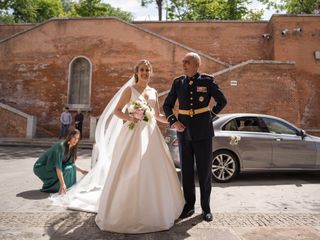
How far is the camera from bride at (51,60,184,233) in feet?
13.7

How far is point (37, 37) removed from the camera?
75.3ft

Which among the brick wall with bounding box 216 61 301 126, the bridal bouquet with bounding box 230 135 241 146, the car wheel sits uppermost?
the brick wall with bounding box 216 61 301 126

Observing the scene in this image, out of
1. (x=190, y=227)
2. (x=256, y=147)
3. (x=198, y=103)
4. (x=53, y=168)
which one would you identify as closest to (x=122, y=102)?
(x=198, y=103)

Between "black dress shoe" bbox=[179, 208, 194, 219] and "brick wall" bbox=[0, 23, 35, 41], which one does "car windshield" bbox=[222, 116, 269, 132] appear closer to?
"black dress shoe" bbox=[179, 208, 194, 219]

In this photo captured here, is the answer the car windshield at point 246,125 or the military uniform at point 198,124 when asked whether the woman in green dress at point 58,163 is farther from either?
the car windshield at point 246,125

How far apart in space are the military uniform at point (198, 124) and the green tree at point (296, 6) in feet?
106

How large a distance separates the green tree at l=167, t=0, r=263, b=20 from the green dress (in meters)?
33.2

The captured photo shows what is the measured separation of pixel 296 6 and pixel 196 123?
3631cm

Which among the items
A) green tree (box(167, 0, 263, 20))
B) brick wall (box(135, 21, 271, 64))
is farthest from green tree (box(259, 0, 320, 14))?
brick wall (box(135, 21, 271, 64))

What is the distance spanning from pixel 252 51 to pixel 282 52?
279cm

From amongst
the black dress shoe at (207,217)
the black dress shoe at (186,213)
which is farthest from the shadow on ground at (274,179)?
the black dress shoe at (207,217)

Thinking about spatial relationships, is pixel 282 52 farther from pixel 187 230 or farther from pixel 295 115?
pixel 187 230

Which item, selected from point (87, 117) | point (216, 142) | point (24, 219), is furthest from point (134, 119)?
point (87, 117)

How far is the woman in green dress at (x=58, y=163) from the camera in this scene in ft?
20.8
